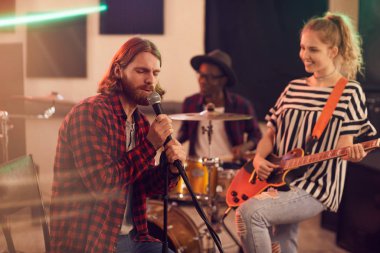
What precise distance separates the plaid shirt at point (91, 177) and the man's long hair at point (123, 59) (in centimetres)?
12

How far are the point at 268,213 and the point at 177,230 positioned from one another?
2.61 ft

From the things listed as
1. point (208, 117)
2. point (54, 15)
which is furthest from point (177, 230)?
point (54, 15)

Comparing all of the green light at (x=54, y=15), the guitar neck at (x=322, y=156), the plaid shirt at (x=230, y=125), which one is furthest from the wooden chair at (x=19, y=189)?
the green light at (x=54, y=15)

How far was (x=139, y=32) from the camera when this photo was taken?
5.41 meters

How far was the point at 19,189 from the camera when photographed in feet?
7.35

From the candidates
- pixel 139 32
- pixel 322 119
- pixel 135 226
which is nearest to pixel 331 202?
pixel 322 119

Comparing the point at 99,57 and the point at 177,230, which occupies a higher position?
the point at 99,57

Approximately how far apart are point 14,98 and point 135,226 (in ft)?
7.34

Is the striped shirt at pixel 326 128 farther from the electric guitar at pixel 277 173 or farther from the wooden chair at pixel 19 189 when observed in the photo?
the wooden chair at pixel 19 189

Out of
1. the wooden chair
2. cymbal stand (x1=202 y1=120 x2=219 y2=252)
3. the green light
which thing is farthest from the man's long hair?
the green light

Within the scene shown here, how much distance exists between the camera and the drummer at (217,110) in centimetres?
430

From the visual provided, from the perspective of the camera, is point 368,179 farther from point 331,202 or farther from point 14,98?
point 14,98

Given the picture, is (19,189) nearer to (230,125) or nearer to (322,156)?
(322,156)

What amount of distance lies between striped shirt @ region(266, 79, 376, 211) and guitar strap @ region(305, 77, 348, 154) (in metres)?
0.02
